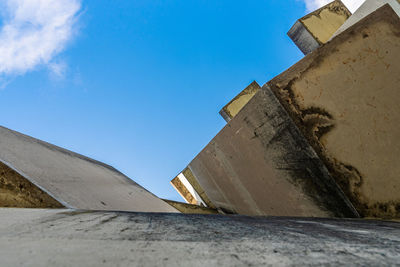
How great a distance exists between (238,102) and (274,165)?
288 centimetres

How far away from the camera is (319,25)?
3965 mm

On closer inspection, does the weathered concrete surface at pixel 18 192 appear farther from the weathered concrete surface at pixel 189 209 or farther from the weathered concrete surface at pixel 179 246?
the weathered concrete surface at pixel 189 209

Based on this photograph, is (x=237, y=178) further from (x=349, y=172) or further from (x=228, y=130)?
(x=349, y=172)

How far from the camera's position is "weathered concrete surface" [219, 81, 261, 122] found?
4332 millimetres

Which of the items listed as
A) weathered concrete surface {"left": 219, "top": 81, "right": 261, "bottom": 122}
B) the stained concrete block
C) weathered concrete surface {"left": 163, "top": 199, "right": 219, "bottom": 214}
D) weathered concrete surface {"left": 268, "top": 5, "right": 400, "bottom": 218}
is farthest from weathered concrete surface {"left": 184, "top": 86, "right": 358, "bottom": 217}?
the stained concrete block

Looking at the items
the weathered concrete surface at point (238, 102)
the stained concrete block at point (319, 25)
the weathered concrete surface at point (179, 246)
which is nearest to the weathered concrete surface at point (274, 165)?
the weathered concrete surface at point (179, 246)

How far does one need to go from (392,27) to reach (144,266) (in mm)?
1571

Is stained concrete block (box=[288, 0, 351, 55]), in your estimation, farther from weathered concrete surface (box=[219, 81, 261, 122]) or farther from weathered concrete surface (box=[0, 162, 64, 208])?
weathered concrete surface (box=[0, 162, 64, 208])

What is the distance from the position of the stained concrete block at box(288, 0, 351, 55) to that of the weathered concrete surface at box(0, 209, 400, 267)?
13.2 ft

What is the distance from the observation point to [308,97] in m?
1.39

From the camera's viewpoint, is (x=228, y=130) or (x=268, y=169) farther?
(x=228, y=130)

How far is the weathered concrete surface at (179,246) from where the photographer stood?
45cm

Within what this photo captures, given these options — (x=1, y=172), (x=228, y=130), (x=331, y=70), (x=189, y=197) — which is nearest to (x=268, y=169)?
(x=228, y=130)

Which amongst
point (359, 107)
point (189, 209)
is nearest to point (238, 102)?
point (189, 209)
